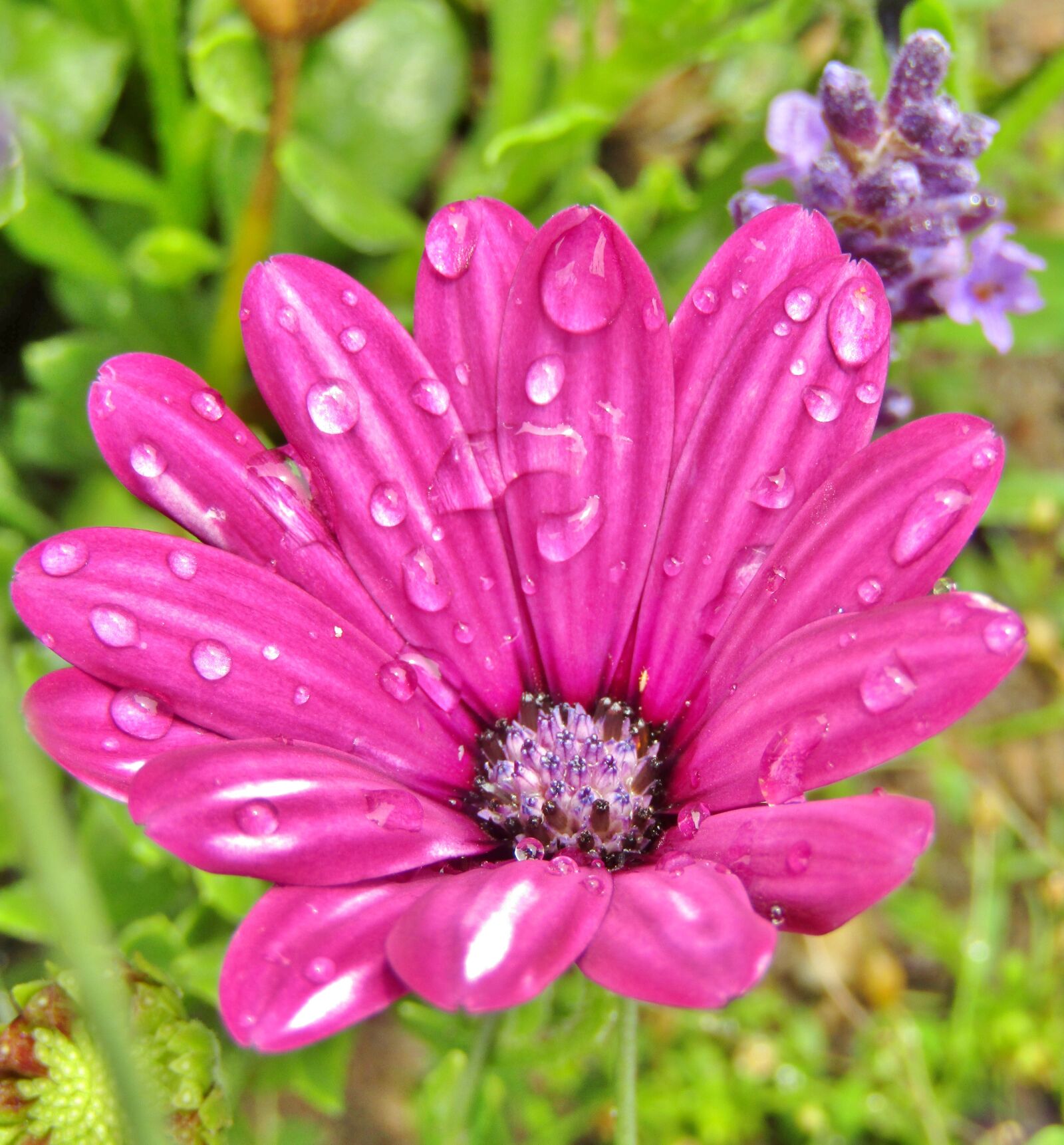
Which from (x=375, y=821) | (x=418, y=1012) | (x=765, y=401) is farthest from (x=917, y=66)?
(x=418, y=1012)

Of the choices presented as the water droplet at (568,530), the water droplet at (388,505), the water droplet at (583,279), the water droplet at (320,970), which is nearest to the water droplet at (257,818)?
the water droplet at (320,970)

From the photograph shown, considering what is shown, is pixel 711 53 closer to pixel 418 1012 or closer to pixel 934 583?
pixel 934 583

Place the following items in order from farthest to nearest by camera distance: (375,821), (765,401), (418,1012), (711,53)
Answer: (711,53) < (418,1012) < (765,401) < (375,821)

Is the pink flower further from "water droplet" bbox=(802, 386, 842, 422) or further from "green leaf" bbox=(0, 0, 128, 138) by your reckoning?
"green leaf" bbox=(0, 0, 128, 138)

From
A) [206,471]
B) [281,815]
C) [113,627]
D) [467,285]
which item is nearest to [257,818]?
[281,815]

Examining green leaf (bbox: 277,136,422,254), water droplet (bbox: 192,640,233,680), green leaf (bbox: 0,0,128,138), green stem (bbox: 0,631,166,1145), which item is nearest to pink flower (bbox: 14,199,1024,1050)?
water droplet (bbox: 192,640,233,680)
